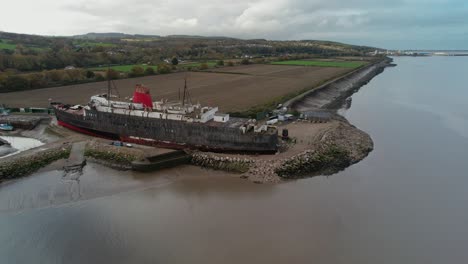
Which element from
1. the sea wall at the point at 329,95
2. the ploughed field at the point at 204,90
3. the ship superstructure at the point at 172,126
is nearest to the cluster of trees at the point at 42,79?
the ploughed field at the point at 204,90

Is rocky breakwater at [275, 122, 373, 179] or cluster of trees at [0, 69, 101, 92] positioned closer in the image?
rocky breakwater at [275, 122, 373, 179]

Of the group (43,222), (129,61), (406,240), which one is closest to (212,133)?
(43,222)

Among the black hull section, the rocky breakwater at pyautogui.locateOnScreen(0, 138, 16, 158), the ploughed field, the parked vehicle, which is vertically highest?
the ploughed field

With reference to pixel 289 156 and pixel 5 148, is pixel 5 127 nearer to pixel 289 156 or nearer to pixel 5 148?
pixel 5 148

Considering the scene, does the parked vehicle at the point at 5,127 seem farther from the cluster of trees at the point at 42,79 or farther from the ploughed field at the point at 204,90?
the cluster of trees at the point at 42,79

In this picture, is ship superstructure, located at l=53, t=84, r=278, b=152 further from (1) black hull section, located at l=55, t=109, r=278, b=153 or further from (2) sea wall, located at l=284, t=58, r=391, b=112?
(2) sea wall, located at l=284, t=58, r=391, b=112

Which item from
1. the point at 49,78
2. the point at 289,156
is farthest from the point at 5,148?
the point at 49,78

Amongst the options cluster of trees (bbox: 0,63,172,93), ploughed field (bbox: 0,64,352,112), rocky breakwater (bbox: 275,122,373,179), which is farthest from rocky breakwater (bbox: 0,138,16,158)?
rocky breakwater (bbox: 275,122,373,179)
